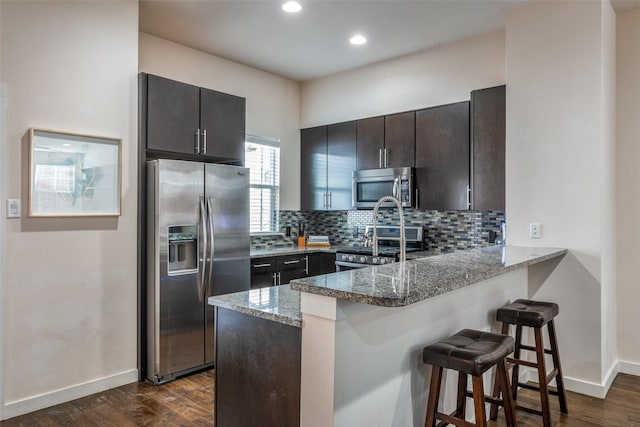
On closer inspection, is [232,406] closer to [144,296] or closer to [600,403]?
[144,296]

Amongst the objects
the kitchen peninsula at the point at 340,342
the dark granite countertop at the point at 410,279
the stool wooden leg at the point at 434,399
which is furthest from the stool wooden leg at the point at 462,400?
the dark granite countertop at the point at 410,279

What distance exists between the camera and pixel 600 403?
295 cm

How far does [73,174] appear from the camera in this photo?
2.99 metres

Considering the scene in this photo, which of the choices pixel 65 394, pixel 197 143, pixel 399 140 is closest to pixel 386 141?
pixel 399 140

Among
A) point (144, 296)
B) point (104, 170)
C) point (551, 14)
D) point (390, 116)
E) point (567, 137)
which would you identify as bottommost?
point (144, 296)

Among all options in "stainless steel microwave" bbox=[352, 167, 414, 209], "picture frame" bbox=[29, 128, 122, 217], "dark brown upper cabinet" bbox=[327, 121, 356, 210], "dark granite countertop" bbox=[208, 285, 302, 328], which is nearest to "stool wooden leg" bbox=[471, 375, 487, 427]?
"dark granite countertop" bbox=[208, 285, 302, 328]

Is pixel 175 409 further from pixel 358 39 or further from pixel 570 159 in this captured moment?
pixel 358 39

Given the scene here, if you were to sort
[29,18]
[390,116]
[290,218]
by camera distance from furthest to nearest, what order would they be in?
[290,218], [390,116], [29,18]

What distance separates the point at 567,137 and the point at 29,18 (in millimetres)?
3847

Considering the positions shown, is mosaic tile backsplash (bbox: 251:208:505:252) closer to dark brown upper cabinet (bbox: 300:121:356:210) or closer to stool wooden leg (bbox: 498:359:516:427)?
dark brown upper cabinet (bbox: 300:121:356:210)

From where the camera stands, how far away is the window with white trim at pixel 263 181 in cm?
493

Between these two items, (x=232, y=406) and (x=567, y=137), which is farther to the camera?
(x=567, y=137)

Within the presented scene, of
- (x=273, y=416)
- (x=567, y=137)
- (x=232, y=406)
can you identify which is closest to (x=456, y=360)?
(x=273, y=416)

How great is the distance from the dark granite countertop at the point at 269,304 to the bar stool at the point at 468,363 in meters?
0.67
